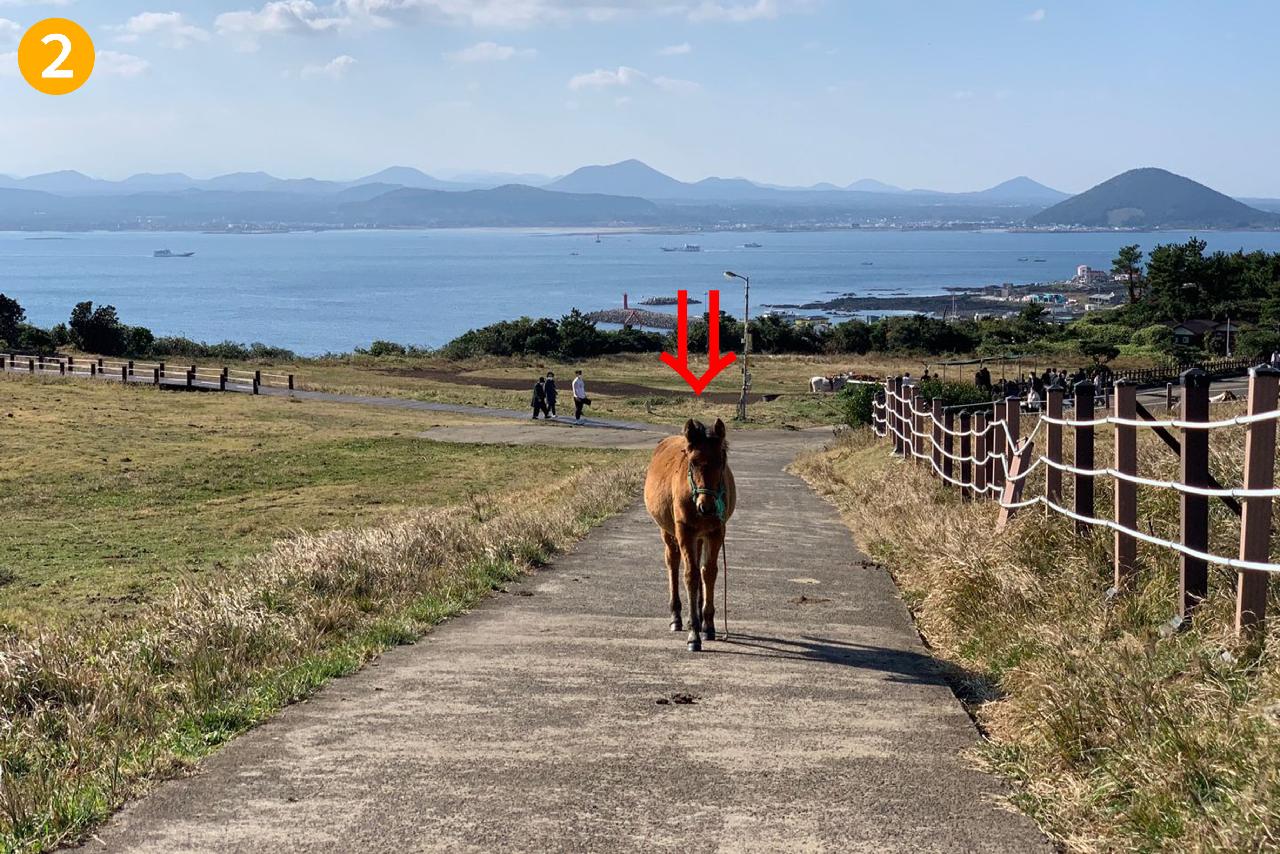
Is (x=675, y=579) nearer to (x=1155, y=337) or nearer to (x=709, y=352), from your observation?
(x=709, y=352)

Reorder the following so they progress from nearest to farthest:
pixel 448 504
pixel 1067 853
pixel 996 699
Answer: pixel 1067 853, pixel 996 699, pixel 448 504

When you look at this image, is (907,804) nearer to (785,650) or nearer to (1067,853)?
(1067,853)

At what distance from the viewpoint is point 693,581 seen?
8500mm

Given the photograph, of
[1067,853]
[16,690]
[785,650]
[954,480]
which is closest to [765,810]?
[1067,853]

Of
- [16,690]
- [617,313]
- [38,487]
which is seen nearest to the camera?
[16,690]

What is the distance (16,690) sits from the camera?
7988 mm

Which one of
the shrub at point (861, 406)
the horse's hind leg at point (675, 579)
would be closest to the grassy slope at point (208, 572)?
the horse's hind leg at point (675, 579)

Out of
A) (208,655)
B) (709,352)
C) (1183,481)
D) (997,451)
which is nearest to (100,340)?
(709,352)

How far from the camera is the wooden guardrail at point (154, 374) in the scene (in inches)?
2041

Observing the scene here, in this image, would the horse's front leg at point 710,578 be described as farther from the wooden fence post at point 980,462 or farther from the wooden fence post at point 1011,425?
the wooden fence post at point 980,462

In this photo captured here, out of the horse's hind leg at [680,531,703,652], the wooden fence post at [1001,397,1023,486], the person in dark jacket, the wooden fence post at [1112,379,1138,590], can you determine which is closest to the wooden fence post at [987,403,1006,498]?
the wooden fence post at [1001,397,1023,486]

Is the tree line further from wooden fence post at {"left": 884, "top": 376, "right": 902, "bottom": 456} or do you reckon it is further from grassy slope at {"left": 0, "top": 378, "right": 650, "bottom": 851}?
wooden fence post at {"left": 884, "top": 376, "right": 902, "bottom": 456}

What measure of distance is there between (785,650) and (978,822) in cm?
343

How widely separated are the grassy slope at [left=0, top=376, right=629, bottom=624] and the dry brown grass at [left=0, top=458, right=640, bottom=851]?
143 inches
